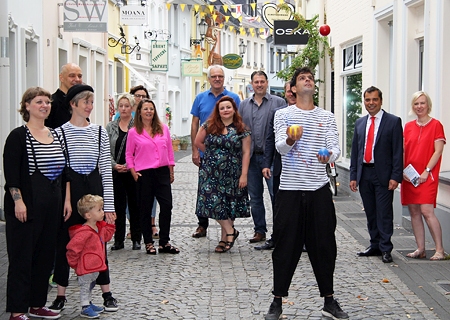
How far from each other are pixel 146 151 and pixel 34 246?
3343mm

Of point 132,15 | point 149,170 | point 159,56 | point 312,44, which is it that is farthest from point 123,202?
point 159,56

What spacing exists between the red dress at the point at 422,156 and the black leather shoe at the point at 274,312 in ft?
10.6

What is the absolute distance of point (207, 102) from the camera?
10555 mm

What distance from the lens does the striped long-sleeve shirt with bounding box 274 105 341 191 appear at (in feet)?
20.7

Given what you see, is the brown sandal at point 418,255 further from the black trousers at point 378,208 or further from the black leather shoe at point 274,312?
the black leather shoe at point 274,312

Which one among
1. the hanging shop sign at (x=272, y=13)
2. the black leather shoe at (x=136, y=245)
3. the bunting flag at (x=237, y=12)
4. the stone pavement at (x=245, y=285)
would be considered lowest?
the stone pavement at (x=245, y=285)

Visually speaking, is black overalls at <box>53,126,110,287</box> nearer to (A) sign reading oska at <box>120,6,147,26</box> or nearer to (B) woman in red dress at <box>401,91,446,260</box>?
A: (B) woman in red dress at <box>401,91,446,260</box>

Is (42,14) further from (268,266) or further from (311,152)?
(311,152)

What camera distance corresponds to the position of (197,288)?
761 centimetres

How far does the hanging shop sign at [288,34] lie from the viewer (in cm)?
1667

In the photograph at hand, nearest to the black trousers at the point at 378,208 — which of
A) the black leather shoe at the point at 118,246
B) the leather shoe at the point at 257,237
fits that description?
the leather shoe at the point at 257,237

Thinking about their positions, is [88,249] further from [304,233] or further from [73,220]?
[304,233]

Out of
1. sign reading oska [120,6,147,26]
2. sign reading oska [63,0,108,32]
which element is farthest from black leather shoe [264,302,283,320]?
sign reading oska [120,6,147,26]

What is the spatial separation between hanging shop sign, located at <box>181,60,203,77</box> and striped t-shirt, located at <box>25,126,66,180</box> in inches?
1224
